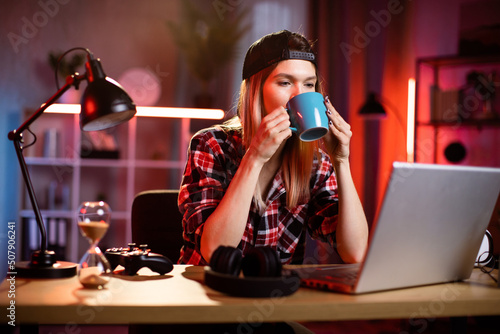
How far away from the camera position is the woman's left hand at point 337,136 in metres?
1.28

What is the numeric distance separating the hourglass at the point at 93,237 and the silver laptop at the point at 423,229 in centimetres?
35

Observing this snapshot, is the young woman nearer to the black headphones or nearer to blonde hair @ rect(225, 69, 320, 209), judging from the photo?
blonde hair @ rect(225, 69, 320, 209)

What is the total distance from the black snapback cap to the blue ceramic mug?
0.26 metres

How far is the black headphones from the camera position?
2.52 feet

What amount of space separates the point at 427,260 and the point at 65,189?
3454 millimetres

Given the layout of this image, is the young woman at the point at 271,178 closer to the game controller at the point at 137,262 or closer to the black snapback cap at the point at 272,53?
the black snapback cap at the point at 272,53

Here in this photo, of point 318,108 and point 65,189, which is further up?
point 318,108

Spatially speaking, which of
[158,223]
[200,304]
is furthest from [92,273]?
[158,223]

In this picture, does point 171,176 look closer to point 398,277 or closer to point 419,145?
point 419,145

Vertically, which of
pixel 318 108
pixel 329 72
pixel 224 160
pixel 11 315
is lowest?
pixel 11 315

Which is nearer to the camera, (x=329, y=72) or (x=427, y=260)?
(x=427, y=260)

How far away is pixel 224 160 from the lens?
146cm

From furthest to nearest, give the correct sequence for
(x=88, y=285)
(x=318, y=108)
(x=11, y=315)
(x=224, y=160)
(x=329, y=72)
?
(x=329, y=72), (x=224, y=160), (x=318, y=108), (x=88, y=285), (x=11, y=315)

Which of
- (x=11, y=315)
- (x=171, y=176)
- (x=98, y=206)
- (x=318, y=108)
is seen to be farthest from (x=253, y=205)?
(x=171, y=176)
